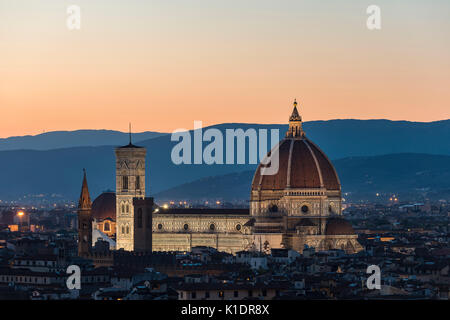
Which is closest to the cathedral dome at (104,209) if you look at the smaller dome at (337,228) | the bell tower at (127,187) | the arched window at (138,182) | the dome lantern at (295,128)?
the bell tower at (127,187)

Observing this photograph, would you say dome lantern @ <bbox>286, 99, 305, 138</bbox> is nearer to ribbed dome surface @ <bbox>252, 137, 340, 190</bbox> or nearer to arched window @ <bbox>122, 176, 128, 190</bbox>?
ribbed dome surface @ <bbox>252, 137, 340, 190</bbox>

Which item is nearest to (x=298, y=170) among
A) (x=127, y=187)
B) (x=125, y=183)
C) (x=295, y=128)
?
(x=295, y=128)

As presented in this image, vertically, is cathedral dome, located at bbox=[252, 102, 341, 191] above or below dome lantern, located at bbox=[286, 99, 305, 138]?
below

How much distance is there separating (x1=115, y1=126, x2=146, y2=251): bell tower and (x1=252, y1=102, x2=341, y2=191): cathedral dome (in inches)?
393

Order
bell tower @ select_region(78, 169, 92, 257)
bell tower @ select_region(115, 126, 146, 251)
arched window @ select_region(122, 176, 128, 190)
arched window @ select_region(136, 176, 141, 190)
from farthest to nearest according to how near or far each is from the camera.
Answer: arched window @ select_region(122, 176, 128, 190)
arched window @ select_region(136, 176, 141, 190)
bell tower @ select_region(115, 126, 146, 251)
bell tower @ select_region(78, 169, 92, 257)

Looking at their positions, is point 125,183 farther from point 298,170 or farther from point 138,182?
point 298,170

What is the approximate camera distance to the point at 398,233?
154 m

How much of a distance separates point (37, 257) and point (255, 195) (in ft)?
85.2

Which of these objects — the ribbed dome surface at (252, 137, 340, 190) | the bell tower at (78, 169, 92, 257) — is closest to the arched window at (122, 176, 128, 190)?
the bell tower at (78, 169, 92, 257)

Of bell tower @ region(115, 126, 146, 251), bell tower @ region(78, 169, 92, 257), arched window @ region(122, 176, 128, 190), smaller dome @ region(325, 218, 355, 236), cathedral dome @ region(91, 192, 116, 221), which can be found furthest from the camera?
cathedral dome @ region(91, 192, 116, 221)

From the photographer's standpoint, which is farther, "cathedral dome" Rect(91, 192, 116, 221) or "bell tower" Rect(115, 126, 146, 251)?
"cathedral dome" Rect(91, 192, 116, 221)

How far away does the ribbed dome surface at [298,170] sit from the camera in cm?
11919

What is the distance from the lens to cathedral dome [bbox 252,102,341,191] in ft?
391
